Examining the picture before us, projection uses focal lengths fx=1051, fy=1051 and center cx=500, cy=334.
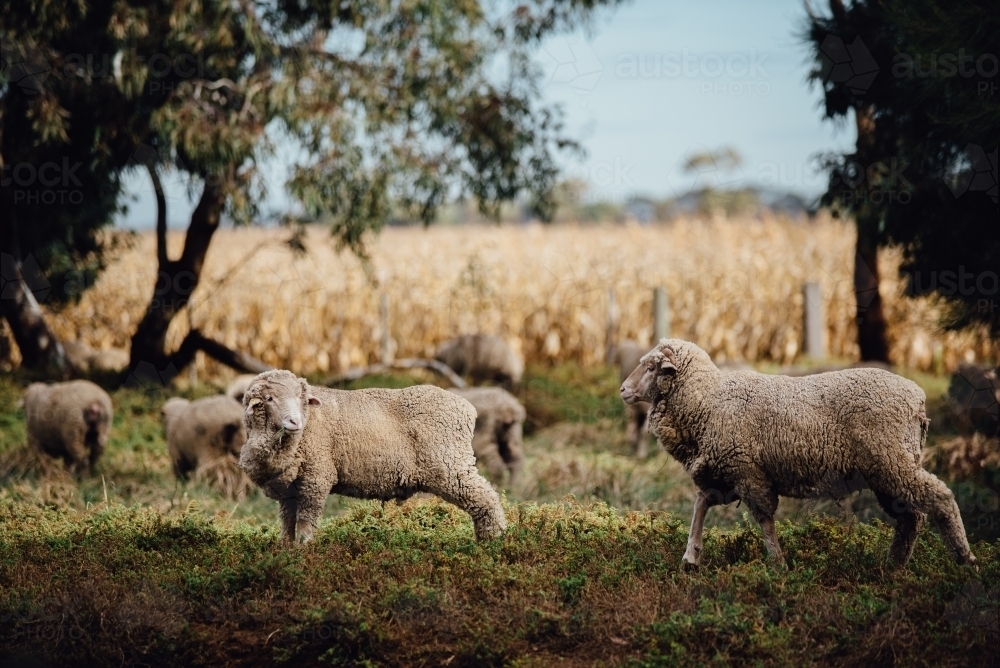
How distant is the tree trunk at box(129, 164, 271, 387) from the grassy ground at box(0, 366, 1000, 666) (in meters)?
6.79

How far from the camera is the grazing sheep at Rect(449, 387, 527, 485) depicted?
1152 cm

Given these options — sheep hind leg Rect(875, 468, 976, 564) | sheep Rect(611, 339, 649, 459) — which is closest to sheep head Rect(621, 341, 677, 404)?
sheep hind leg Rect(875, 468, 976, 564)

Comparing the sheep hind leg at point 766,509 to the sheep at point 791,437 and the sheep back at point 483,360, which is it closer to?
the sheep at point 791,437

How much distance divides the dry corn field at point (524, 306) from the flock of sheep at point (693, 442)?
9.68 metres

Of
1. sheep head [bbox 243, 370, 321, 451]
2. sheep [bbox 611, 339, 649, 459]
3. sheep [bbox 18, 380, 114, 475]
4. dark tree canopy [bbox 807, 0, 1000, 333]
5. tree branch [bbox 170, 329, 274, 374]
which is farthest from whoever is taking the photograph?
tree branch [bbox 170, 329, 274, 374]

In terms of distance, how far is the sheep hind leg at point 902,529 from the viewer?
22.3 feet

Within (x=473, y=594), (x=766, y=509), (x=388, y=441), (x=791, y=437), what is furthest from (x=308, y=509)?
(x=791, y=437)

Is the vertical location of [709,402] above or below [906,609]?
above

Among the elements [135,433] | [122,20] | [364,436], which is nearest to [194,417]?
[135,433]

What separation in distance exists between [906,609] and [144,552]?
5216 mm

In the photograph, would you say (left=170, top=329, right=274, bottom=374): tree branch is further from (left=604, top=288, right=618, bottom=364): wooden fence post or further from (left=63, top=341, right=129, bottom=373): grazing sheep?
(left=604, top=288, right=618, bottom=364): wooden fence post

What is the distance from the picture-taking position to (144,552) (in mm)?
7691

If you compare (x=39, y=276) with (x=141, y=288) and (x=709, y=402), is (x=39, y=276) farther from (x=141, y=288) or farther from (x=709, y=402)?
(x=709, y=402)

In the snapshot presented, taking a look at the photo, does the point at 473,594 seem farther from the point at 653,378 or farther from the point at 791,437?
the point at 791,437
